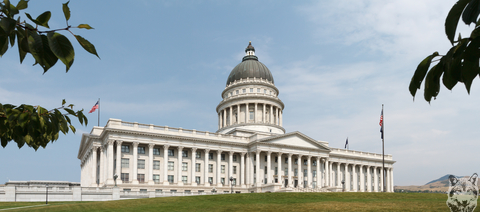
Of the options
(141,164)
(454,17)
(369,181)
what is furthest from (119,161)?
(454,17)

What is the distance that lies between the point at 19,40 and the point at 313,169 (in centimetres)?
9594

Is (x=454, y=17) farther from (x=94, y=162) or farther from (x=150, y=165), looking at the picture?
(x=94, y=162)

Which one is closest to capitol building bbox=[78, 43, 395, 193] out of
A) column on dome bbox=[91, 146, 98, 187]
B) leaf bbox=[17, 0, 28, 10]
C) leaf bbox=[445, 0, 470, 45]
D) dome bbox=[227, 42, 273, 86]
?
column on dome bbox=[91, 146, 98, 187]

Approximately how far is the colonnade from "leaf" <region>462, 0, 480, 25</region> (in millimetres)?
102038

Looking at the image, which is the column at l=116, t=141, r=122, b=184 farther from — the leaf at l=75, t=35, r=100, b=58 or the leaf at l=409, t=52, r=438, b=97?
the leaf at l=409, t=52, r=438, b=97

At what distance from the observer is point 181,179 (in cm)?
8125

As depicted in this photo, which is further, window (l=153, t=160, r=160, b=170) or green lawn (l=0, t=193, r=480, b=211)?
window (l=153, t=160, r=160, b=170)

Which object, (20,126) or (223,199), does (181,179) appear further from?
(20,126)

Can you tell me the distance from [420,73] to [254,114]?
102899 millimetres

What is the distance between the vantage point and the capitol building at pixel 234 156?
3002 inches

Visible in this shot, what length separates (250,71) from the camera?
114 metres

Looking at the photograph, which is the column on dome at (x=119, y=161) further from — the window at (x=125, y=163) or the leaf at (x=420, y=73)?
the leaf at (x=420, y=73)

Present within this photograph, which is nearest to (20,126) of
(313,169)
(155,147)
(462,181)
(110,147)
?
(462,181)

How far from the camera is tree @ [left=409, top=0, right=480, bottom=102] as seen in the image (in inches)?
150
